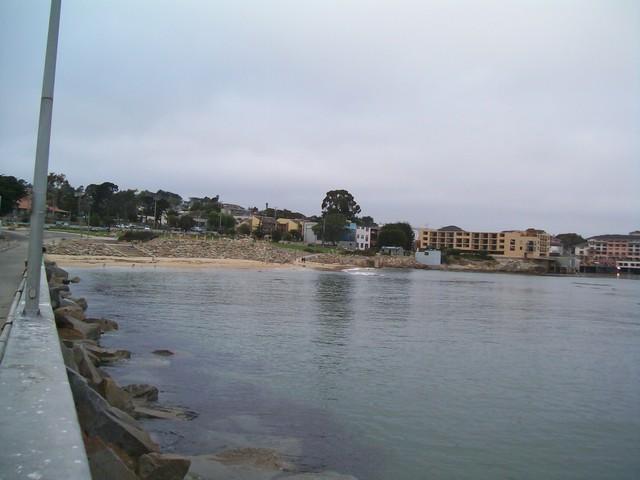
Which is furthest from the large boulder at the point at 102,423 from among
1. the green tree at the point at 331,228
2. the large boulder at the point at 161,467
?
the green tree at the point at 331,228

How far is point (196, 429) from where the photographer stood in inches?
369

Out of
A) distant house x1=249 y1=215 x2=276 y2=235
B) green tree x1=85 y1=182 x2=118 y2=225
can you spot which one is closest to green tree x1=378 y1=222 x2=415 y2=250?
distant house x1=249 y1=215 x2=276 y2=235

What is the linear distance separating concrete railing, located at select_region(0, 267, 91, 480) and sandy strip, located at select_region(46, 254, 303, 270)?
45.8 meters

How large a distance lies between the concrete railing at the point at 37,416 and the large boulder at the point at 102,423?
356 millimetres

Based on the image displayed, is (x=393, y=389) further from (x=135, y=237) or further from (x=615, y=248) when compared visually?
(x=615, y=248)

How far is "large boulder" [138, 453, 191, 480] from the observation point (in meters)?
6.19

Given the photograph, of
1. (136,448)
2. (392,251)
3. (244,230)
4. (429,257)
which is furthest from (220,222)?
(136,448)

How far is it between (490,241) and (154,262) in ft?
390

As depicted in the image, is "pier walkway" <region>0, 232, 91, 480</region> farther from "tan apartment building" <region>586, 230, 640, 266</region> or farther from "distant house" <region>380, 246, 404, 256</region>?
"tan apartment building" <region>586, 230, 640, 266</region>

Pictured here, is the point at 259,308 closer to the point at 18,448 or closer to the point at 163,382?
the point at 163,382

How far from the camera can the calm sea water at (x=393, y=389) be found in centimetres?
898

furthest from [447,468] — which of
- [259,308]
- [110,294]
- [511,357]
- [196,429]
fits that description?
[110,294]

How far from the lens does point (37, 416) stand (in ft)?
15.5

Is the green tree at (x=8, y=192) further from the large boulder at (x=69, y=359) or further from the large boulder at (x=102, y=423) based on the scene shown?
the large boulder at (x=102, y=423)
